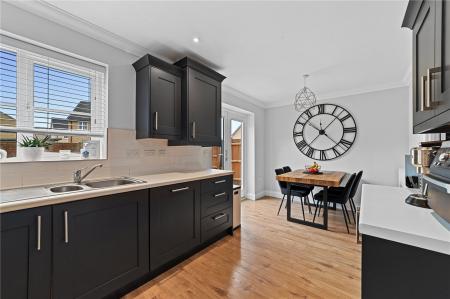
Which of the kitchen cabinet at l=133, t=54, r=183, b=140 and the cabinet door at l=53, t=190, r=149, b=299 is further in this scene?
the kitchen cabinet at l=133, t=54, r=183, b=140

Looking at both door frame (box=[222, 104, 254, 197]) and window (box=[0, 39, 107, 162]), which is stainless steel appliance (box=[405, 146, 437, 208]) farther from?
door frame (box=[222, 104, 254, 197])

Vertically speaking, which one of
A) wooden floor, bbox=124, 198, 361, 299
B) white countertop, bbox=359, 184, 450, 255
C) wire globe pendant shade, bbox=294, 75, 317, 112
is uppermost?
wire globe pendant shade, bbox=294, 75, 317, 112

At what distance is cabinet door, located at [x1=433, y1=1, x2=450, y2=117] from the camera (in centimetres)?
81

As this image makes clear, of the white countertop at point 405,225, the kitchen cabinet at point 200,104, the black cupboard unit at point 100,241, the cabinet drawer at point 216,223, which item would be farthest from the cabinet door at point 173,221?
the white countertop at point 405,225

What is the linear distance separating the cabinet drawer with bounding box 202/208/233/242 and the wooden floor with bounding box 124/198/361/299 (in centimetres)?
17

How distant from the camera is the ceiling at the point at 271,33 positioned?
1.71 meters

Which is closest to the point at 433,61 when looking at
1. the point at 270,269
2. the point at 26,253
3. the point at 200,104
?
the point at 270,269

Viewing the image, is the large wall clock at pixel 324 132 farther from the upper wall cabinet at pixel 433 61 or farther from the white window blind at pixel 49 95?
the white window blind at pixel 49 95

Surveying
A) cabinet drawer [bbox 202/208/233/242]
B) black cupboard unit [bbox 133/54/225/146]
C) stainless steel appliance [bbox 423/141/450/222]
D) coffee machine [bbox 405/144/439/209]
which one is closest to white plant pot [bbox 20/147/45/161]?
black cupboard unit [bbox 133/54/225/146]

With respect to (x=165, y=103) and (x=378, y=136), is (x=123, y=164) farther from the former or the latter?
(x=378, y=136)

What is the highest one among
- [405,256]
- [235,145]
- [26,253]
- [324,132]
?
[324,132]

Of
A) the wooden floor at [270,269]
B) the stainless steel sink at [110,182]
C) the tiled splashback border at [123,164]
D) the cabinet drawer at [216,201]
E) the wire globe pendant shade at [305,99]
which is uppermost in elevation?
the wire globe pendant shade at [305,99]

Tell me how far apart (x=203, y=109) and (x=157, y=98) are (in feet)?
2.14

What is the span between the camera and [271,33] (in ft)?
6.79
